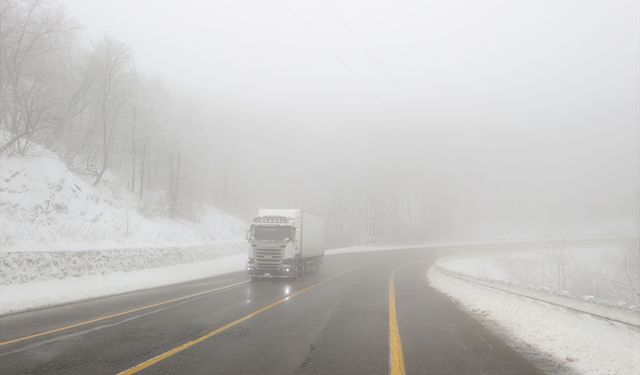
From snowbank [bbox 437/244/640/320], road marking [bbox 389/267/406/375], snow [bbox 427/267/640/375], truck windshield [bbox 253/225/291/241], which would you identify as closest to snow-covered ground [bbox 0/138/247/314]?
truck windshield [bbox 253/225/291/241]

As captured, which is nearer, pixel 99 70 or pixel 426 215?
pixel 99 70

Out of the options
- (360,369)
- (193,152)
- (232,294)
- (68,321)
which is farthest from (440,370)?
(193,152)

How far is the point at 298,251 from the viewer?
23.5m

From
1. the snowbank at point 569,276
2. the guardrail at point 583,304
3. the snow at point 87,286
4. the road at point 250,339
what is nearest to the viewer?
the road at point 250,339

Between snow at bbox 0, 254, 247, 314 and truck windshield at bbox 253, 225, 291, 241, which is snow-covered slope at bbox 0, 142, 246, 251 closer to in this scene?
snow at bbox 0, 254, 247, 314

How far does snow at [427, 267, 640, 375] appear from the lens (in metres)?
7.05

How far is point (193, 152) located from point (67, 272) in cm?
A: 5339

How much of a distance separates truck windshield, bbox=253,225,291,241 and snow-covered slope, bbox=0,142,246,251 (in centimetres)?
697

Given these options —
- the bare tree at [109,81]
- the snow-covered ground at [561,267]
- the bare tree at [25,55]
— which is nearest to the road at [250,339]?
the bare tree at [25,55]

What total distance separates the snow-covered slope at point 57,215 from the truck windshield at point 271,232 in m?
6.97

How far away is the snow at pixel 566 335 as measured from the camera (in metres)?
7.05

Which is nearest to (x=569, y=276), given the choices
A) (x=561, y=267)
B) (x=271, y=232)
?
(x=561, y=267)

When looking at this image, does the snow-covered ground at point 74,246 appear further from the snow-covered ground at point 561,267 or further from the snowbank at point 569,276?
the snow-covered ground at point 561,267

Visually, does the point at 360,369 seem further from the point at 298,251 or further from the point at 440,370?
the point at 298,251
